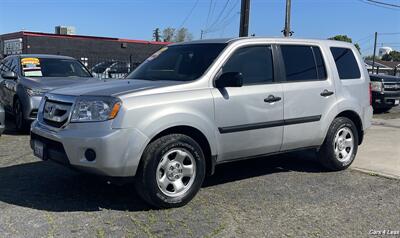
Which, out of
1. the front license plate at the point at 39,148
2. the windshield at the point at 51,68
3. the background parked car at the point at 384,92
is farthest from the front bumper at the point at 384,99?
the front license plate at the point at 39,148

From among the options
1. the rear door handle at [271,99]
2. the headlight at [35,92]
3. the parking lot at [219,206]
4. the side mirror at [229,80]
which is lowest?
the parking lot at [219,206]

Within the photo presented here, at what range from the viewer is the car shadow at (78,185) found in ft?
16.5

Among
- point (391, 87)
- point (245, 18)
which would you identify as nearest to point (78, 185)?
point (245, 18)

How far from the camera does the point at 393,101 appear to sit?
1527 cm

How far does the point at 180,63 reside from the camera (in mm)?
Result: 5723

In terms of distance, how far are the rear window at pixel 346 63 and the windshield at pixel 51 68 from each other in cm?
594

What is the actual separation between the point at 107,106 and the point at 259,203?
74.2 inches

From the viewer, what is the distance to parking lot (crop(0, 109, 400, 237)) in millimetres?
4379

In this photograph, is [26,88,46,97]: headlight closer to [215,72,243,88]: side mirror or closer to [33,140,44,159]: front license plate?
[33,140,44,159]: front license plate

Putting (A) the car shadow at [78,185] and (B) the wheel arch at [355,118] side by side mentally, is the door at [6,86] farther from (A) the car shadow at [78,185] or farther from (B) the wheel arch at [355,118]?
(B) the wheel arch at [355,118]

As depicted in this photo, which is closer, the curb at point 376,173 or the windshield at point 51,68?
the curb at point 376,173

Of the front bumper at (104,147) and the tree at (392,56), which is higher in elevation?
the tree at (392,56)

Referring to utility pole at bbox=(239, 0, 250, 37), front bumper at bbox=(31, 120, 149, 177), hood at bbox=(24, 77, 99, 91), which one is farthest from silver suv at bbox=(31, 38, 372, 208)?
utility pole at bbox=(239, 0, 250, 37)

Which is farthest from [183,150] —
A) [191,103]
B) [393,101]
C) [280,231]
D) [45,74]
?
[393,101]
